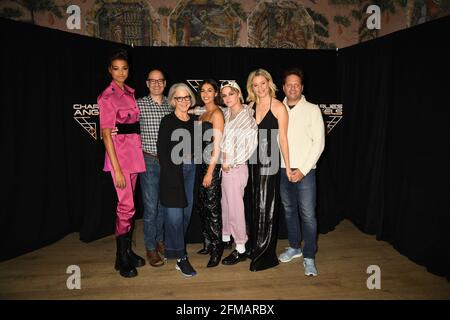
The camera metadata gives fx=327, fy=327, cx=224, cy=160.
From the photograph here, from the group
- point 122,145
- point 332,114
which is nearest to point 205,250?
point 122,145

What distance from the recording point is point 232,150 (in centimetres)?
265

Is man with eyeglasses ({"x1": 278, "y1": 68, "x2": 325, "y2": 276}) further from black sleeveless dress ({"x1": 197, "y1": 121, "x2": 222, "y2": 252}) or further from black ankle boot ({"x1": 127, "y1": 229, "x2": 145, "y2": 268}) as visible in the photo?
black ankle boot ({"x1": 127, "y1": 229, "x2": 145, "y2": 268})

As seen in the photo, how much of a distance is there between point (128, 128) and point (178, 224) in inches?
34.6

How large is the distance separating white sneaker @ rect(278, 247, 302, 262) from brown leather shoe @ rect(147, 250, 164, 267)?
42.6 inches

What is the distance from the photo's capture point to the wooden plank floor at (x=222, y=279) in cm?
240

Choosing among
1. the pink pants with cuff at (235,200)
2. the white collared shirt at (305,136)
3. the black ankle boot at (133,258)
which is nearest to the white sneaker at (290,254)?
the pink pants with cuff at (235,200)

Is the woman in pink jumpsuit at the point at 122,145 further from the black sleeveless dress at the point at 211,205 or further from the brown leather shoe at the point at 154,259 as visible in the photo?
the black sleeveless dress at the point at 211,205

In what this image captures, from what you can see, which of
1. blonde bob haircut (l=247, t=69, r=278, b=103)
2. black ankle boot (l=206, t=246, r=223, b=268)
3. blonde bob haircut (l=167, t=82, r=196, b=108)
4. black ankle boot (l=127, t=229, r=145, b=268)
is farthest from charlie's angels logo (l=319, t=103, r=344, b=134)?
black ankle boot (l=127, t=229, r=145, b=268)

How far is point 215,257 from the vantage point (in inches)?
113

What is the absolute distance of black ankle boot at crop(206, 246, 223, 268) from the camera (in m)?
2.85

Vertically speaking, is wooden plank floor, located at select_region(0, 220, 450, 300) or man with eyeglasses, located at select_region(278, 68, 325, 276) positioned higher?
man with eyeglasses, located at select_region(278, 68, 325, 276)

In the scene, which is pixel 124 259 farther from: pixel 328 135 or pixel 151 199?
pixel 328 135

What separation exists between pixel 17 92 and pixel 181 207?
195 centimetres

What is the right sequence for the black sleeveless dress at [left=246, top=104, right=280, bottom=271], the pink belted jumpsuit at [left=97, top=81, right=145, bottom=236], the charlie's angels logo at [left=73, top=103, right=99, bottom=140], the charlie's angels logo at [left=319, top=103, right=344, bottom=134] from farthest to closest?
the charlie's angels logo at [left=319, top=103, right=344, bottom=134] → the charlie's angels logo at [left=73, top=103, right=99, bottom=140] → the black sleeveless dress at [left=246, top=104, right=280, bottom=271] → the pink belted jumpsuit at [left=97, top=81, right=145, bottom=236]
